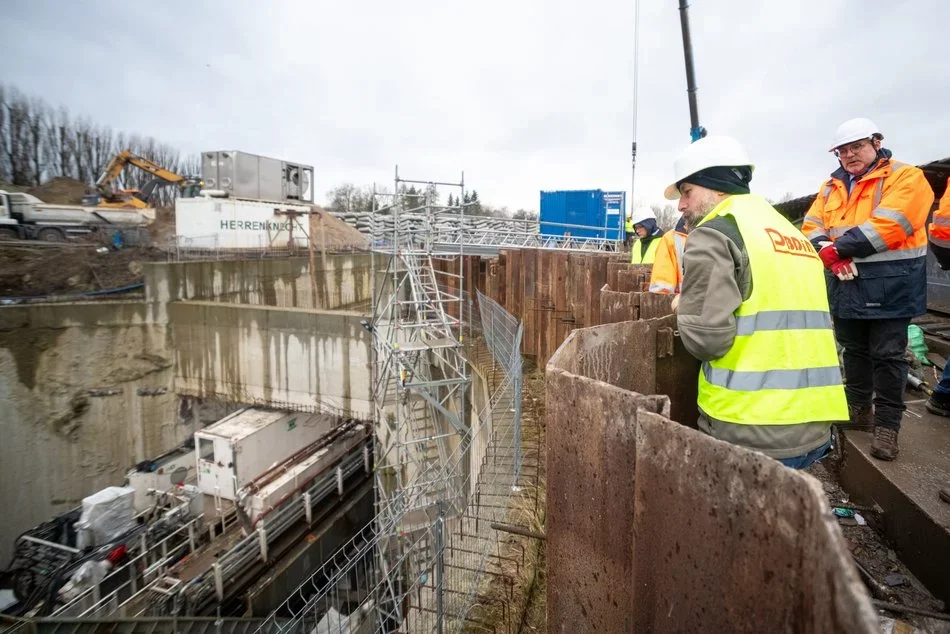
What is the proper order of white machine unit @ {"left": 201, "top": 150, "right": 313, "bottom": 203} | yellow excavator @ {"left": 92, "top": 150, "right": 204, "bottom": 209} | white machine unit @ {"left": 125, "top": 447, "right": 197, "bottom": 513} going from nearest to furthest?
white machine unit @ {"left": 125, "top": 447, "right": 197, "bottom": 513}
white machine unit @ {"left": 201, "top": 150, "right": 313, "bottom": 203}
yellow excavator @ {"left": 92, "top": 150, "right": 204, "bottom": 209}

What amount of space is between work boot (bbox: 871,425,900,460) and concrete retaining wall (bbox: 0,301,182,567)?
62.3 ft

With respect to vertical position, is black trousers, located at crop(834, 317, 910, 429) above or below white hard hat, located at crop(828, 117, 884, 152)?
below

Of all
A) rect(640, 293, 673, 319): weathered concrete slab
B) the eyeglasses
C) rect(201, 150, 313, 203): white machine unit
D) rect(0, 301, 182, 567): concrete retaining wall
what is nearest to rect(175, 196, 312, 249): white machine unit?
rect(201, 150, 313, 203): white machine unit

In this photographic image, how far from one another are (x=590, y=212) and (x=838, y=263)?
14907 millimetres

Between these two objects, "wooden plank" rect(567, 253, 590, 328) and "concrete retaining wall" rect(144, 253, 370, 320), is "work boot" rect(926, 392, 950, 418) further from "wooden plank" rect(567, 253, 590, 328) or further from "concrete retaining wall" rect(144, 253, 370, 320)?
"concrete retaining wall" rect(144, 253, 370, 320)

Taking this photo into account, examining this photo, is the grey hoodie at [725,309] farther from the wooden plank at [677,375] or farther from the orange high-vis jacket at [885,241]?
the orange high-vis jacket at [885,241]

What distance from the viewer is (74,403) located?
1585 centimetres

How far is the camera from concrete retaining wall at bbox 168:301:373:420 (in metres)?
14.7

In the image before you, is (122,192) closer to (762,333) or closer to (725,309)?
(725,309)

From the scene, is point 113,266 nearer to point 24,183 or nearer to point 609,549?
point 609,549

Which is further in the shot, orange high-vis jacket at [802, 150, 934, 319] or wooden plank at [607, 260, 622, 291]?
wooden plank at [607, 260, 622, 291]

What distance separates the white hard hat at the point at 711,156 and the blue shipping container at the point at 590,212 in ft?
50.2

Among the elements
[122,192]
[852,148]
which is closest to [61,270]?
[122,192]

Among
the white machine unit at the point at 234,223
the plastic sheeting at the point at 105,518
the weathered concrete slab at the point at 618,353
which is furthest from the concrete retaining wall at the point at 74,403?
the weathered concrete slab at the point at 618,353
